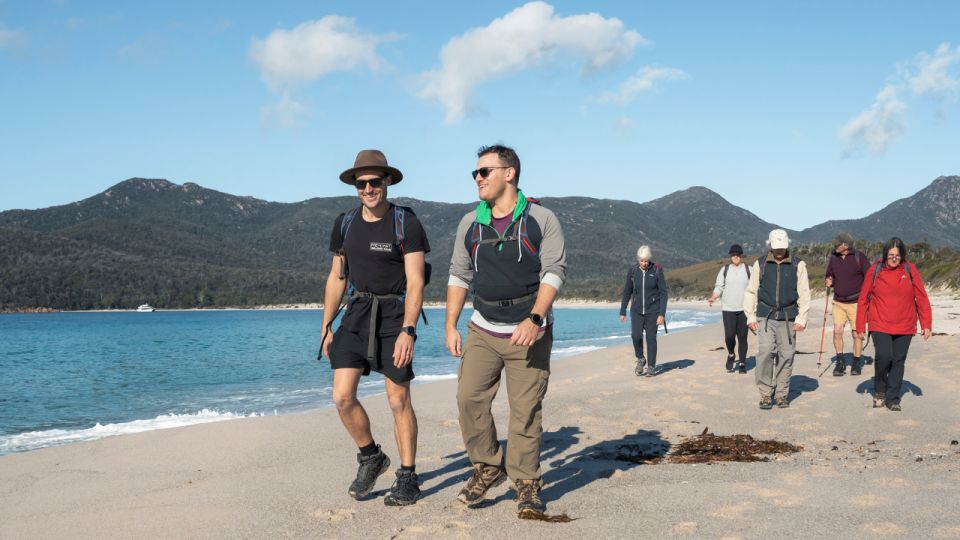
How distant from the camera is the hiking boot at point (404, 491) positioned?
4809 mm

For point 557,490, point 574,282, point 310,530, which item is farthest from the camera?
point 574,282

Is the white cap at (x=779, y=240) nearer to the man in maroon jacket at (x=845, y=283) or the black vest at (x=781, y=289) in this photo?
the black vest at (x=781, y=289)

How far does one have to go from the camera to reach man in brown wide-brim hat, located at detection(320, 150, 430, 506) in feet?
15.7

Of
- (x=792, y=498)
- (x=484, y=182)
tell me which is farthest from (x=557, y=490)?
(x=484, y=182)

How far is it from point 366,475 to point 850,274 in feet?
30.6

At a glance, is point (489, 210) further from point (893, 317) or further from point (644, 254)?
point (644, 254)

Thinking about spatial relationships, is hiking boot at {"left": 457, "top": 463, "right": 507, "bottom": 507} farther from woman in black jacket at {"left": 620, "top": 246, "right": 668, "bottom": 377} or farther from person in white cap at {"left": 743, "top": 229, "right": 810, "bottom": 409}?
woman in black jacket at {"left": 620, "top": 246, "right": 668, "bottom": 377}

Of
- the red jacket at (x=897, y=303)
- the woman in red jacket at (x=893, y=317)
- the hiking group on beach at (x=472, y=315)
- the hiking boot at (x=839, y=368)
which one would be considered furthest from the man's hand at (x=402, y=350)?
the hiking boot at (x=839, y=368)

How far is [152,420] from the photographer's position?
1267 cm

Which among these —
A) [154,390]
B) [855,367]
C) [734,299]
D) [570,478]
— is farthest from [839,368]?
[154,390]

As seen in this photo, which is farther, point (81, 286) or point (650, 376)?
point (81, 286)

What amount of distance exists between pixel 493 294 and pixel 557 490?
5.33ft

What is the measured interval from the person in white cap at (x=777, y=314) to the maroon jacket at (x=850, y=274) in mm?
3091

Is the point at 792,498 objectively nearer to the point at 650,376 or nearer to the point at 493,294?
the point at 493,294
